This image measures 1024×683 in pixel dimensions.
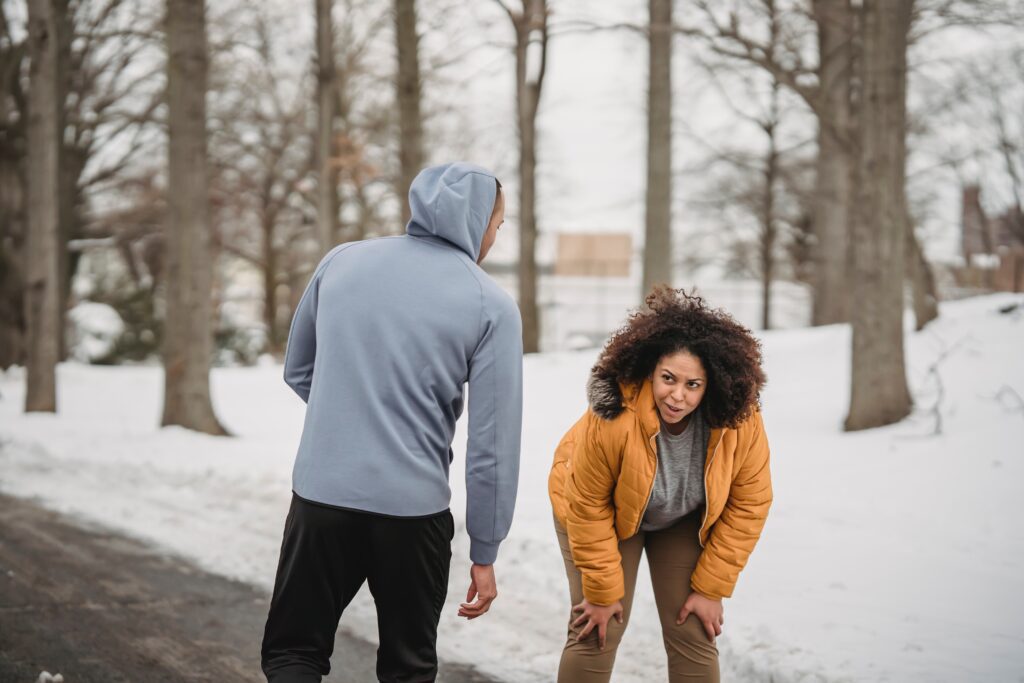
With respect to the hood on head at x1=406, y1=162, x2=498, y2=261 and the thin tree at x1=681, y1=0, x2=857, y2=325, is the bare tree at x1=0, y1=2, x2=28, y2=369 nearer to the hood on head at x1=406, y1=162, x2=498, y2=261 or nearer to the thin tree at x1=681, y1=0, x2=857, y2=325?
the thin tree at x1=681, y1=0, x2=857, y2=325

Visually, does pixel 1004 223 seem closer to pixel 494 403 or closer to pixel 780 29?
pixel 780 29

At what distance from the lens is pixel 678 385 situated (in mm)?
3010

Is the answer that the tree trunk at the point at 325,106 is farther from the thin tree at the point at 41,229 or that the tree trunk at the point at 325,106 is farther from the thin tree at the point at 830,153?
the thin tree at the point at 830,153

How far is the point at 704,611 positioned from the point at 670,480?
1.45ft

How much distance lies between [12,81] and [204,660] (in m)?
22.2

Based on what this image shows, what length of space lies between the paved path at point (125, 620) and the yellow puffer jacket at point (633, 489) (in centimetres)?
173

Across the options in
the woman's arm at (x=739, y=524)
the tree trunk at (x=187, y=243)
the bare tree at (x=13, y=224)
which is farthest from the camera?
A: the bare tree at (x=13, y=224)

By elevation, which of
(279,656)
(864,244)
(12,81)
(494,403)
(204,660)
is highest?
(12,81)

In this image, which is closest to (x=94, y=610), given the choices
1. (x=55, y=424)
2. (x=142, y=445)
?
(x=142, y=445)

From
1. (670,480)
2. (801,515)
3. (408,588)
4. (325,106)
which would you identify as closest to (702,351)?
(670,480)

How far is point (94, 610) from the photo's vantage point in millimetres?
5336

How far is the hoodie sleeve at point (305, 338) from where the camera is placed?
2.95 m

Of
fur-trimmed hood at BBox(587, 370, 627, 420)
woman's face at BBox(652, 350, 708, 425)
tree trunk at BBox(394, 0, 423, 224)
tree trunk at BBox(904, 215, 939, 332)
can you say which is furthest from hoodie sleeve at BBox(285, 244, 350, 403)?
tree trunk at BBox(394, 0, 423, 224)

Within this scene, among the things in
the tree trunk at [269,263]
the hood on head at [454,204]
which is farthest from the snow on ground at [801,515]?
the tree trunk at [269,263]
